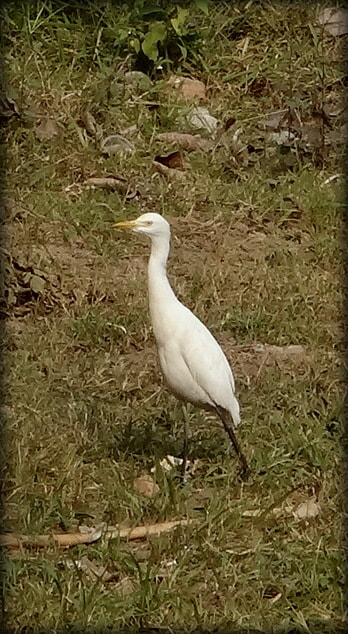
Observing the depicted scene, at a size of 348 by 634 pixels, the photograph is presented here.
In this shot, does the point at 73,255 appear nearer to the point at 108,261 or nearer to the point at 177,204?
the point at 108,261

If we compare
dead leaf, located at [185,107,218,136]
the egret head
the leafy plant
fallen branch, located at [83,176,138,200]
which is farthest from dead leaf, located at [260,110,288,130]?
the egret head

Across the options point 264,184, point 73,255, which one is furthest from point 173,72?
point 73,255

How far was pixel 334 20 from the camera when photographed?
23.6ft

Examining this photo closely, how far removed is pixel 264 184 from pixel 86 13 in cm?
151

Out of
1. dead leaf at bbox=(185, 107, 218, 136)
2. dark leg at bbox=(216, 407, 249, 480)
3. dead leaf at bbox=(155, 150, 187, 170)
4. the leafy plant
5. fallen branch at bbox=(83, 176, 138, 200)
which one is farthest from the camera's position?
the leafy plant

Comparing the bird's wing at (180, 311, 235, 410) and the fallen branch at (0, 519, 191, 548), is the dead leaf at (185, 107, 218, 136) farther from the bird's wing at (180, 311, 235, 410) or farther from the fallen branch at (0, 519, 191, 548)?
the fallen branch at (0, 519, 191, 548)

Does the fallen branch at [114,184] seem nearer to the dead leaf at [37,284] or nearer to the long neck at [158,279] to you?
the dead leaf at [37,284]

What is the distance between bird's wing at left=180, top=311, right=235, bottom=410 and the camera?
154 inches

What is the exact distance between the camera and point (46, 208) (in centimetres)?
586

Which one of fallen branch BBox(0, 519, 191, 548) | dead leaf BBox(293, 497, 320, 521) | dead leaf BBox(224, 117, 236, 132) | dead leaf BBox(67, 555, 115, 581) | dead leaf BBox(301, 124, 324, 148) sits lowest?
dead leaf BBox(224, 117, 236, 132)

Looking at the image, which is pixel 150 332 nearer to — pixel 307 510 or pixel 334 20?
pixel 307 510

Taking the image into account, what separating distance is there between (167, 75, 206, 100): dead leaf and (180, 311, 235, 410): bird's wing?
3043mm

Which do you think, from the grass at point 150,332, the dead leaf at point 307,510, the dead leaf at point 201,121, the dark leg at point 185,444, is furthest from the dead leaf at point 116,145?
the dead leaf at point 307,510

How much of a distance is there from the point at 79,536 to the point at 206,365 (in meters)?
0.64
